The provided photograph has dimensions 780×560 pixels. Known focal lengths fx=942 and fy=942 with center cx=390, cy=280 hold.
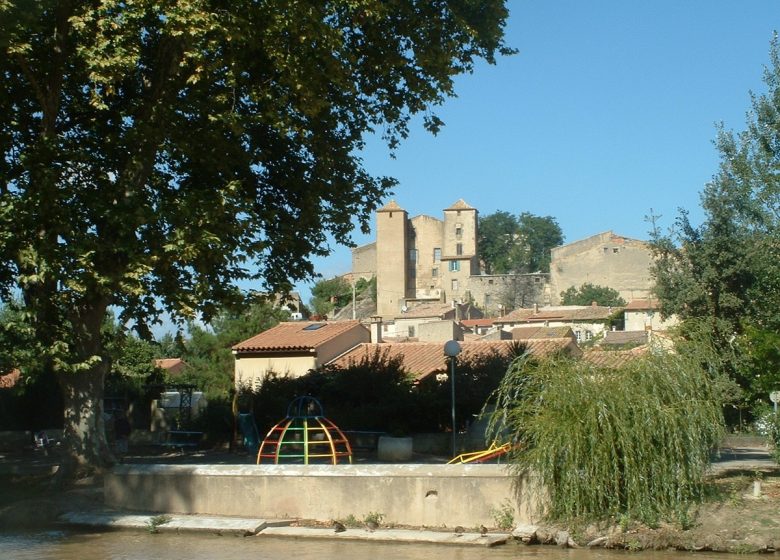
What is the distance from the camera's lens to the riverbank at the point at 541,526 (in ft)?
41.4

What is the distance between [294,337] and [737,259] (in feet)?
85.6

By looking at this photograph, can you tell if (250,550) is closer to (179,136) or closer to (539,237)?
(179,136)

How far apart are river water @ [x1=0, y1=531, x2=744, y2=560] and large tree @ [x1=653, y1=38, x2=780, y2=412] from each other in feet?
14.2

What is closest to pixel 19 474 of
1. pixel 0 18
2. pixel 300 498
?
pixel 300 498

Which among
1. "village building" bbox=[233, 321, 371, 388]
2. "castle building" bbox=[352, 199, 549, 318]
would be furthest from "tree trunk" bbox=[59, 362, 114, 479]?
"castle building" bbox=[352, 199, 549, 318]

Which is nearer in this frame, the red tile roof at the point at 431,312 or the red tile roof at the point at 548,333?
the red tile roof at the point at 548,333

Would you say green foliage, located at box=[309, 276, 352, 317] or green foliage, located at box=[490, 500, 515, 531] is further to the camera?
green foliage, located at box=[309, 276, 352, 317]

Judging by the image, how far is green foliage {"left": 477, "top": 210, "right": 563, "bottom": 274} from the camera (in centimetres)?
15148

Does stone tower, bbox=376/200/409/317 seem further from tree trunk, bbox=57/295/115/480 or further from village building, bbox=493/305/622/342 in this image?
tree trunk, bbox=57/295/115/480

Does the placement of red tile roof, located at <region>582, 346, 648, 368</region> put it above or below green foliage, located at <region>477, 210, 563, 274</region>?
below

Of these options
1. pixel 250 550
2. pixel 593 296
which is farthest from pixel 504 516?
pixel 593 296

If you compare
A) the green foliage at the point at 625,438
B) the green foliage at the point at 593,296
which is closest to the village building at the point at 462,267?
the green foliage at the point at 593,296

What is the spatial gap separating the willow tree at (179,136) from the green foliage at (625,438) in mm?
7049

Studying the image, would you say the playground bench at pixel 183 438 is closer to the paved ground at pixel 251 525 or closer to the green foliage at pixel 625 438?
the paved ground at pixel 251 525
